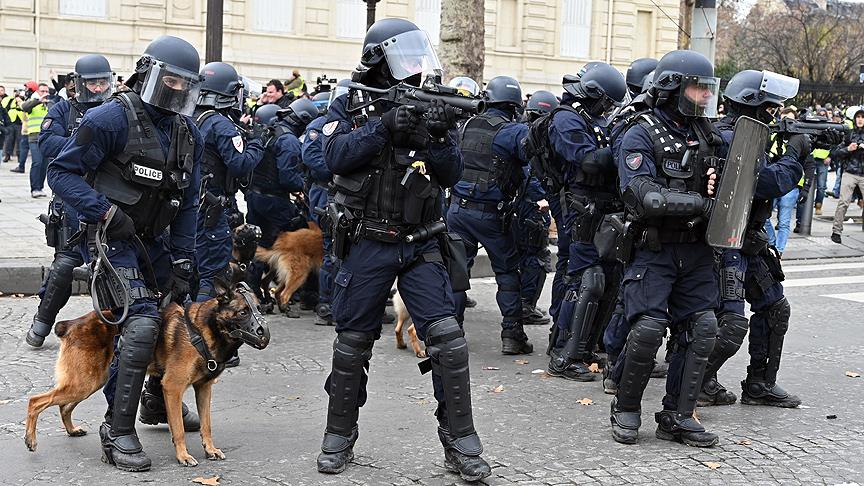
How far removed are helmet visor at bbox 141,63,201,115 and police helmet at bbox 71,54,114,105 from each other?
308 centimetres

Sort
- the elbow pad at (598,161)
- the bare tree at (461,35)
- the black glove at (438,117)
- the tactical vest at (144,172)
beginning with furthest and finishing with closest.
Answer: the bare tree at (461,35) → the elbow pad at (598,161) → the tactical vest at (144,172) → the black glove at (438,117)

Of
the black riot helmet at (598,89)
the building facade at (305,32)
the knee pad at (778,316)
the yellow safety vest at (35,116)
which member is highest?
the building facade at (305,32)

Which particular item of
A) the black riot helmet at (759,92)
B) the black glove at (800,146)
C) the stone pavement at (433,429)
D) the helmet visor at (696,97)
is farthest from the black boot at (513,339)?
the helmet visor at (696,97)

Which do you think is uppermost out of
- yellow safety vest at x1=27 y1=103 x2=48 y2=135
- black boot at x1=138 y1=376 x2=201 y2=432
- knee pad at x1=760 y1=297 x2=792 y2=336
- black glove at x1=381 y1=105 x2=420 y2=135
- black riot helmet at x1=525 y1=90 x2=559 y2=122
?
black riot helmet at x1=525 y1=90 x2=559 y2=122

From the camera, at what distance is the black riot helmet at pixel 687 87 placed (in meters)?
5.89

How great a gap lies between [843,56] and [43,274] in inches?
1239

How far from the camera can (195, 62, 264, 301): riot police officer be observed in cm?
827

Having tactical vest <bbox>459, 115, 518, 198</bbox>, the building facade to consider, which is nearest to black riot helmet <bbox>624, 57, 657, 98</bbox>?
tactical vest <bbox>459, 115, 518, 198</bbox>

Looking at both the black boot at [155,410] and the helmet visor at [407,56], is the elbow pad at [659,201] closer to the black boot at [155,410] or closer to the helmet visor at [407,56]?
the helmet visor at [407,56]

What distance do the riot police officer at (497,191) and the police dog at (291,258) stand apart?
1.72 m

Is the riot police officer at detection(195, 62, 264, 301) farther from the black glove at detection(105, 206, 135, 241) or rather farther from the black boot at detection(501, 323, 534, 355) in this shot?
the black glove at detection(105, 206, 135, 241)

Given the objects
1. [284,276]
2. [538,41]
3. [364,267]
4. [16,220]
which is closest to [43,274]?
[284,276]

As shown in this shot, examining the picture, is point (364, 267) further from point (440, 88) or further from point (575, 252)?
point (575, 252)

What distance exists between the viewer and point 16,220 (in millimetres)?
13633
